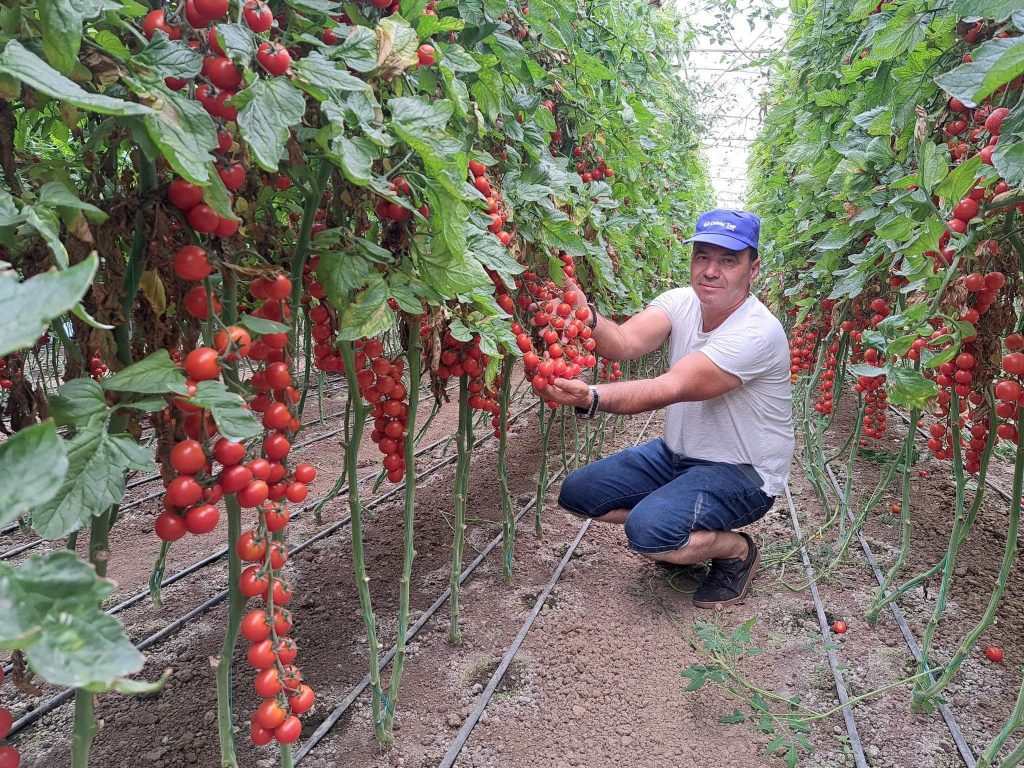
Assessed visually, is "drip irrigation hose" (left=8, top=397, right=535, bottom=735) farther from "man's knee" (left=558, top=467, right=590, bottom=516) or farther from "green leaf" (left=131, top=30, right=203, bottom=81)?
"green leaf" (left=131, top=30, right=203, bottom=81)

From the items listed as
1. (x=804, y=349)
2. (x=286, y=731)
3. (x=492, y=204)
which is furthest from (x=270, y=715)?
(x=804, y=349)

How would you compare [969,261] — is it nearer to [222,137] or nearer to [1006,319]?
[1006,319]

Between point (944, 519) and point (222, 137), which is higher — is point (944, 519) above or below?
below

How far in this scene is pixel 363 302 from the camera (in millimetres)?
1009

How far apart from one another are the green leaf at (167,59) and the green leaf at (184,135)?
39 mm

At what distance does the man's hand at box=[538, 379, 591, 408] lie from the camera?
5.79ft

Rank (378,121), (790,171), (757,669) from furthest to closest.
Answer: (790,171)
(757,669)
(378,121)

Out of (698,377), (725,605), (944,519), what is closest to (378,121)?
(698,377)

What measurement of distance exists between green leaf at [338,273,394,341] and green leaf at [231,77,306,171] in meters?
0.32

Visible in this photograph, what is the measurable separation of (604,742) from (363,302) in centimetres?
127

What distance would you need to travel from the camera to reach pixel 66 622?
0.42 m

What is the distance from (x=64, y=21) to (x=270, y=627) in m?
0.79

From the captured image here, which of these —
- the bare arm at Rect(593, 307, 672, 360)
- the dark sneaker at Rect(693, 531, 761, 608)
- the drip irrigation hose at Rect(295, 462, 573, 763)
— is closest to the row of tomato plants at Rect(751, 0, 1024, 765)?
the dark sneaker at Rect(693, 531, 761, 608)

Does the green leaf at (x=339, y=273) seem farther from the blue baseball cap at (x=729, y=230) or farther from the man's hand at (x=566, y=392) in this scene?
the blue baseball cap at (x=729, y=230)
